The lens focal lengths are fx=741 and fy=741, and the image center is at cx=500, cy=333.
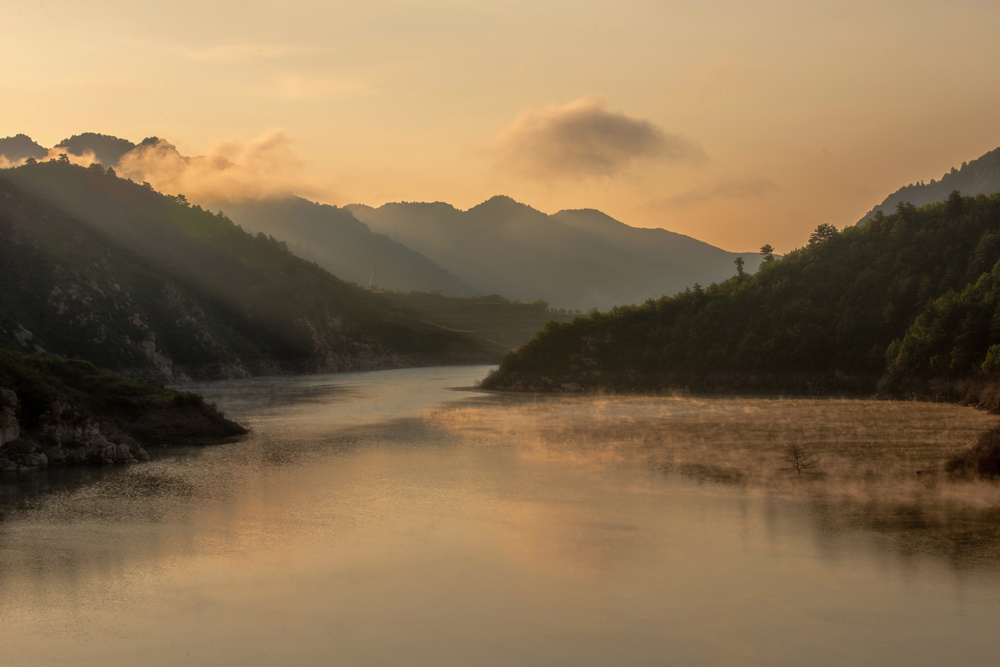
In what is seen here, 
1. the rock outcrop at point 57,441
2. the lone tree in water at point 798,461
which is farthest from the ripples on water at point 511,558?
the rock outcrop at point 57,441

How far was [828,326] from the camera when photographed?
3521 inches

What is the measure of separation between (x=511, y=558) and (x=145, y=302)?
Answer: 147m

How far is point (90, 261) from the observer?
143 m

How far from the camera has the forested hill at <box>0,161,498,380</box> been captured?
125 metres

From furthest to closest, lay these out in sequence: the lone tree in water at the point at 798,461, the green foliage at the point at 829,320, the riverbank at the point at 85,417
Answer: the green foliage at the point at 829,320 < the riverbank at the point at 85,417 < the lone tree in water at the point at 798,461

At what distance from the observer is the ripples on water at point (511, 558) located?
16578 millimetres

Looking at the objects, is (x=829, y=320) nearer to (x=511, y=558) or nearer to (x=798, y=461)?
(x=798, y=461)

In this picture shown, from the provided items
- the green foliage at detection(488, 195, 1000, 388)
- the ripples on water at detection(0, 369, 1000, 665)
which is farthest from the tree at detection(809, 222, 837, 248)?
the ripples on water at detection(0, 369, 1000, 665)

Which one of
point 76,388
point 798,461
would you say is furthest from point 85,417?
point 798,461

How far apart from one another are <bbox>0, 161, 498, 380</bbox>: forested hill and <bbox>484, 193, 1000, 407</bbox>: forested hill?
68.4m

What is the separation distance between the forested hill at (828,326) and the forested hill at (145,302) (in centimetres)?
6838

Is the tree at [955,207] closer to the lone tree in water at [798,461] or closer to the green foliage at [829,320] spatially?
the green foliage at [829,320]

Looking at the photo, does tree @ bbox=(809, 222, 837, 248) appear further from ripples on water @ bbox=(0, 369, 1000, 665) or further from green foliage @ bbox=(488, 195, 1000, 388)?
ripples on water @ bbox=(0, 369, 1000, 665)

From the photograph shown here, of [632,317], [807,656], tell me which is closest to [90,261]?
[632,317]
